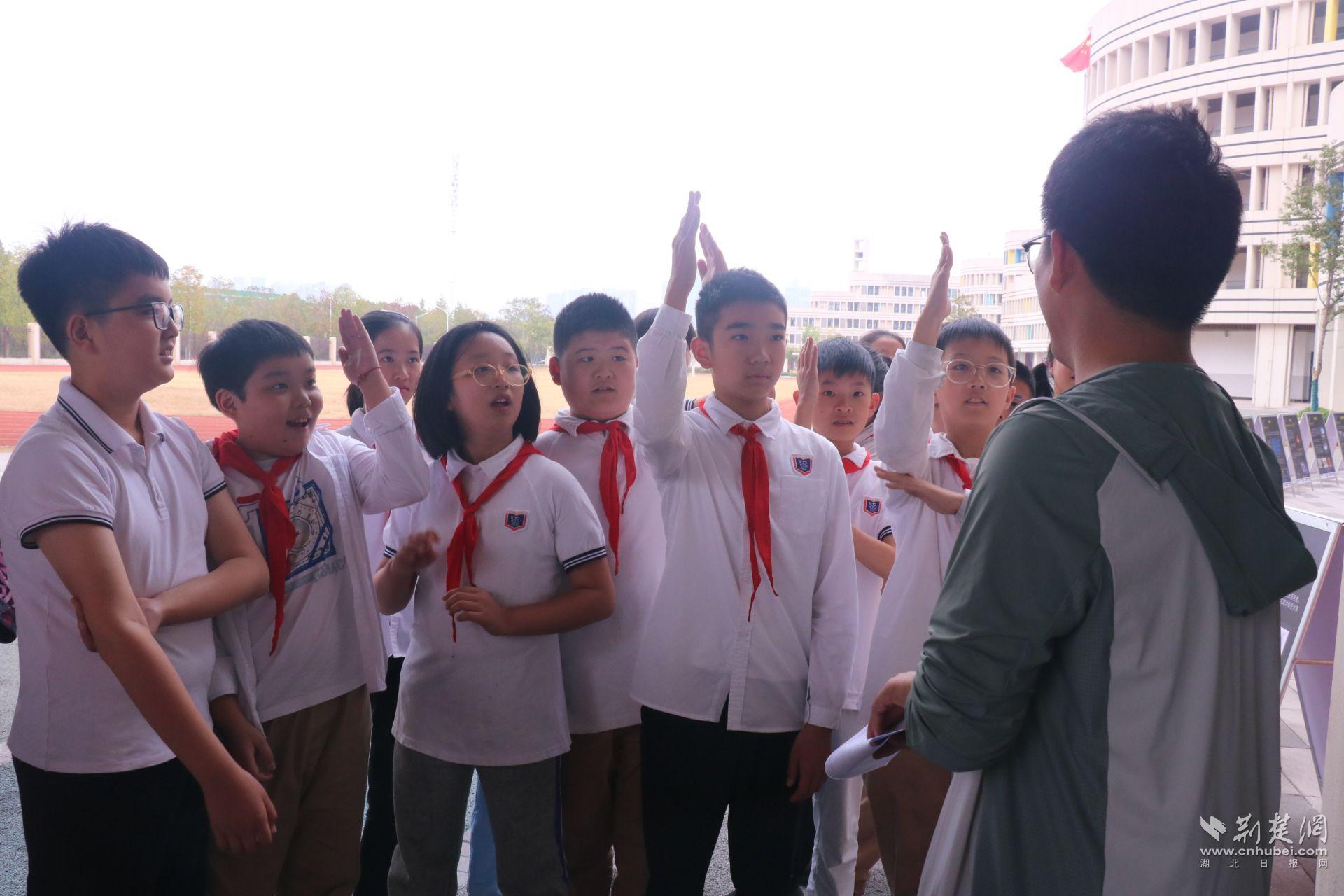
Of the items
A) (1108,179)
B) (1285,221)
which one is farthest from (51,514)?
(1285,221)

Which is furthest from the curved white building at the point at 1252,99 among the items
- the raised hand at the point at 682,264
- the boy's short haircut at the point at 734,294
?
the raised hand at the point at 682,264

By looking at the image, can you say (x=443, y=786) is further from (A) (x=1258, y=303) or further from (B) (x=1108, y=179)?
(A) (x=1258, y=303)

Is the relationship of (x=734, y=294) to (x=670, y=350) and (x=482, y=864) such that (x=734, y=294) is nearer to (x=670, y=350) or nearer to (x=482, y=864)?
(x=670, y=350)

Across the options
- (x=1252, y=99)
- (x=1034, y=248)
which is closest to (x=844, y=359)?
(x=1034, y=248)

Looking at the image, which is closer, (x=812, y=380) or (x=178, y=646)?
(x=178, y=646)

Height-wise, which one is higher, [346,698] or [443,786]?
[346,698]

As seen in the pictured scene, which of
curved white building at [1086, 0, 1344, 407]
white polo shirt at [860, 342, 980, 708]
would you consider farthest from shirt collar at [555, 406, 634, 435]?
curved white building at [1086, 0, 1344, 407]

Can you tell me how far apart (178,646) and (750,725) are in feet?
3.25

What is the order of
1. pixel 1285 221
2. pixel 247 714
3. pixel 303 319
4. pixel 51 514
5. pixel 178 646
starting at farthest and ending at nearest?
1. pixel 1285 221
2. pixel 303 319
3. pixel 247 714
4. pixel 178 646
5. pixel 51 514

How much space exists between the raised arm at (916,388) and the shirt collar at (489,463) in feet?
2.54

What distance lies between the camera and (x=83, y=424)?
4.34 feet

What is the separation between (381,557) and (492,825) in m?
0.76

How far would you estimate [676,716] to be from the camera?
5.41 feet

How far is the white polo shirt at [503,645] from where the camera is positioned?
1.68 meters
